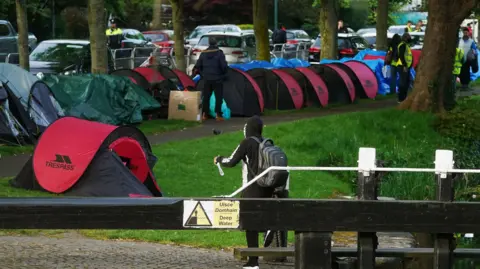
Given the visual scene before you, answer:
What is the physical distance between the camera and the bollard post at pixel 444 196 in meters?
6.67

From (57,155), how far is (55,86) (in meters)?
7.00

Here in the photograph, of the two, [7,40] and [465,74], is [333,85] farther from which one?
[7,40]

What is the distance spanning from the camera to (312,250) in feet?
21.6

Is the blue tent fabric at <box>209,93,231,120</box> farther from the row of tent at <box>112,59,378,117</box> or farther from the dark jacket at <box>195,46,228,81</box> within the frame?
the dark jacket at <box>195,46,228,81</box>

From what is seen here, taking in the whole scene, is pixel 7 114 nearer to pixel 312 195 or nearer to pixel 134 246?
pixel 312 195

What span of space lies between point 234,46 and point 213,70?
1632cm

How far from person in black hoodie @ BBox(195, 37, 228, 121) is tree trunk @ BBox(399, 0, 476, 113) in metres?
4.31

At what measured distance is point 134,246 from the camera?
11.1 m

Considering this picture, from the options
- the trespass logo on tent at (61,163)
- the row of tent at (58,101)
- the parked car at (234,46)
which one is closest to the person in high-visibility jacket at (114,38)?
the parked car at (234,46)

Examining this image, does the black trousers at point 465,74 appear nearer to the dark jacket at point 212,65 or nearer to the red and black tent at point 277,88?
the red and black tent at point 277,88

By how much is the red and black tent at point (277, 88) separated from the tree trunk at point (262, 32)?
21.1ft

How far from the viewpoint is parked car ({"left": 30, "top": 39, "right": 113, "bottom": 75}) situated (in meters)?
28.4

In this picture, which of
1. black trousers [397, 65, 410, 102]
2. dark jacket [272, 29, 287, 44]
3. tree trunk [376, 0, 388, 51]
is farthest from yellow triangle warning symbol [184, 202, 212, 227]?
dark jacket [272, 29, 287, 44]

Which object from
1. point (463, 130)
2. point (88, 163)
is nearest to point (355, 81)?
point (463, 130)
